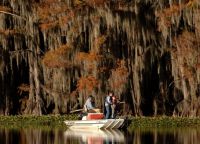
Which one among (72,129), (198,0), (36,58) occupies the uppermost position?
(198,0)

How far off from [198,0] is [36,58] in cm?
850

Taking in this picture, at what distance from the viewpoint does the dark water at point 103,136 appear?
24.1 m

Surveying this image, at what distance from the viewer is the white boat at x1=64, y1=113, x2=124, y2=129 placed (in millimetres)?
31078

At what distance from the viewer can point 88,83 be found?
34625 millimetres

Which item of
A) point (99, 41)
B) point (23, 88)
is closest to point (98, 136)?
point (99, 41)

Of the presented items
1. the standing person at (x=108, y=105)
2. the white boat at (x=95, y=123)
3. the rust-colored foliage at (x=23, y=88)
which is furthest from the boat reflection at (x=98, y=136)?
the rust-colored foliage at (x=23, y=88)

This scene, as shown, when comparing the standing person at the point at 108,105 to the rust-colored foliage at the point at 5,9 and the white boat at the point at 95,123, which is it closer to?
the white boat at the point at 95,123

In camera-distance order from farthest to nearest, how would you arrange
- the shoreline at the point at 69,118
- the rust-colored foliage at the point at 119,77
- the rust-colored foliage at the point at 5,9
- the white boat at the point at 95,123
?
the rust-colored foliage at the point at 5,9 → the rust-colored foliage at the point at 119,77 → the shoreline at the point at 69,118 → the white boat at the point at 95,123

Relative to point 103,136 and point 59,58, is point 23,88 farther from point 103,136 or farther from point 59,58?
point 103,136

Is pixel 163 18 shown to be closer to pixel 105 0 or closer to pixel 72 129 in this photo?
pixel 105 0

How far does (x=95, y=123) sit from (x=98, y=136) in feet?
14.8

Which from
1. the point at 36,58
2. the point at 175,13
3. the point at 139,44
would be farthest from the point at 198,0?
the point at 36,58

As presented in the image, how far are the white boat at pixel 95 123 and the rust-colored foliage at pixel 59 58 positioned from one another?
13.3 ft

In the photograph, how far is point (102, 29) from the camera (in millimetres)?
35875
